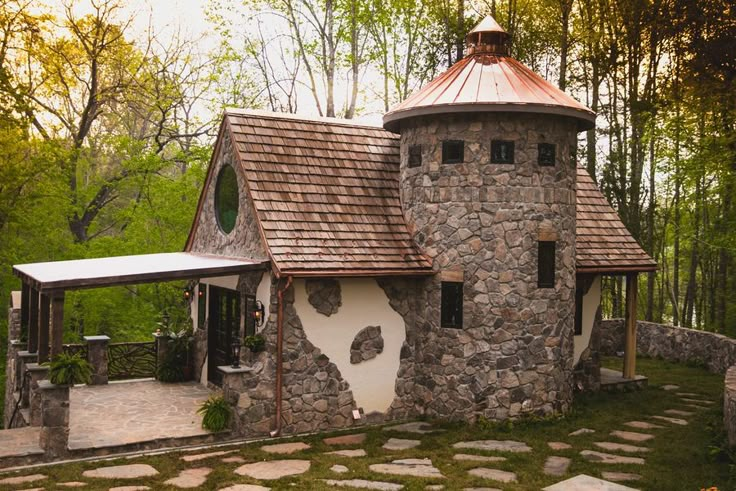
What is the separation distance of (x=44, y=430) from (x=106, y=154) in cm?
1988

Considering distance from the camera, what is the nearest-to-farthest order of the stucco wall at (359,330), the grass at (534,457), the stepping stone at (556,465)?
the grass at (534,457), the stepping stone at (556,465), the stucco wall at (359,330)

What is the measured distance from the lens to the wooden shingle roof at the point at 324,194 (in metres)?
10.5

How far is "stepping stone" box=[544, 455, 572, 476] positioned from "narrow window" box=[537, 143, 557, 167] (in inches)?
180

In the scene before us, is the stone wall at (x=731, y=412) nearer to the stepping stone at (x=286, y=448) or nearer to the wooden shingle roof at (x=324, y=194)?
the wooden shingle roof at (x=324, y=194)

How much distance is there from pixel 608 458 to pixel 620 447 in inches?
27.8

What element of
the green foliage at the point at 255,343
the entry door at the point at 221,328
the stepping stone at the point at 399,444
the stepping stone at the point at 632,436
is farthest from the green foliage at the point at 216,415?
the stepping stone at the point at 632,436

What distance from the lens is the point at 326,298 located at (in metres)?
10.6

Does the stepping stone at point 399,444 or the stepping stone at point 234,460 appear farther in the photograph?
the stepping stone at point 399,444

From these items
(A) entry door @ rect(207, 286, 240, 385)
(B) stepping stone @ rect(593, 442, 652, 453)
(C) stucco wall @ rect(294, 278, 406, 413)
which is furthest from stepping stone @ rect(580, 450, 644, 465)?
(A) entry door @ rect(207, 286, 240, 385)

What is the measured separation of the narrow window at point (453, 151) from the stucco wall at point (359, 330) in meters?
2.33

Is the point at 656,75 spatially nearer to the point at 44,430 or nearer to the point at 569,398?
the point at 569,398

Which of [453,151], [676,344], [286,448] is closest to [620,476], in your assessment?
[286,448]

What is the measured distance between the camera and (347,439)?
32.8 ft

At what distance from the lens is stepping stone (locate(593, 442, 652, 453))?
9477 mm
